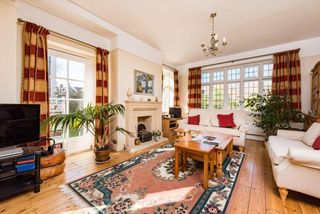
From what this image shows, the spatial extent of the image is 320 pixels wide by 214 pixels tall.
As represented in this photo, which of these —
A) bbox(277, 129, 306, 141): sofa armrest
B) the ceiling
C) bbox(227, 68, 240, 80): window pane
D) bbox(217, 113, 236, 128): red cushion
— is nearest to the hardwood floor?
bbox(277, 129, 306, 141): sofa armrest

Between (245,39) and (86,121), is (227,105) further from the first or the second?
(86,121)

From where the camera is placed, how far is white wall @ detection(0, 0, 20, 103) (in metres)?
1.99

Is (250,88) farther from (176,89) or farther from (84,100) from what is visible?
(84,100)

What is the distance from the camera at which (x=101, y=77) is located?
10.6 feet

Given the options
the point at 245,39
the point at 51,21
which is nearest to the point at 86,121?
the point at 51,21

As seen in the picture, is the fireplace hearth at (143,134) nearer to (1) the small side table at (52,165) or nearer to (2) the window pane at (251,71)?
(1) the small side table at (52,165)

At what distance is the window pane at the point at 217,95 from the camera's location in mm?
5246

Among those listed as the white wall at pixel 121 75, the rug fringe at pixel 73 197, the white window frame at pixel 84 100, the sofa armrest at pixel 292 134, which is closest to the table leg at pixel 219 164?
the sofa armrest at pixel 292 134

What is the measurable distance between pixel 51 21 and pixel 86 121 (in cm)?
185

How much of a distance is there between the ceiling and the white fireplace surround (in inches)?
66.9

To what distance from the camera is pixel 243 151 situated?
3.43 m

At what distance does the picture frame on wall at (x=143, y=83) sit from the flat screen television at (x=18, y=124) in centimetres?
221

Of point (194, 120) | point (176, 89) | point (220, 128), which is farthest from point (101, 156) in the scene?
point (176, 89)

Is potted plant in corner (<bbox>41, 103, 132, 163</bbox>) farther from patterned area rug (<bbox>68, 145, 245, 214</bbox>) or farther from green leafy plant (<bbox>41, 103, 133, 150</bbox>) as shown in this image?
patterned area rug (<bbox>68, 145, 245, 214</bbox>)
